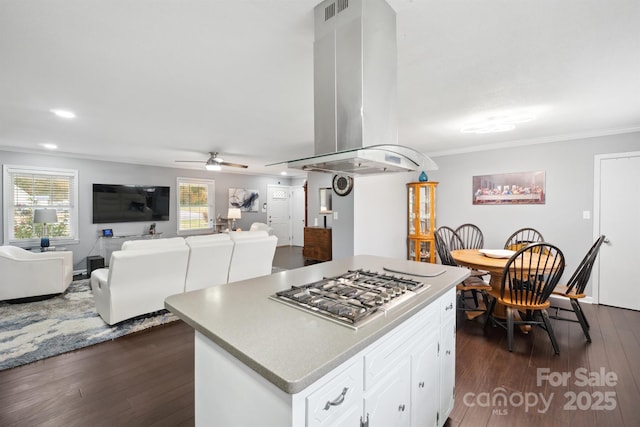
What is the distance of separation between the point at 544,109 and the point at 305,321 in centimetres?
340

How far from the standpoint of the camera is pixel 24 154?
5059 millimetres

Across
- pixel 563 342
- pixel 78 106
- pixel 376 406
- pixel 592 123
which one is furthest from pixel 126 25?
pixel 592 123

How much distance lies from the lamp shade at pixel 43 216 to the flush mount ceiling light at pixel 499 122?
21.7ft

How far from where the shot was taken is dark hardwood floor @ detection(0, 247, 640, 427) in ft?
6.09

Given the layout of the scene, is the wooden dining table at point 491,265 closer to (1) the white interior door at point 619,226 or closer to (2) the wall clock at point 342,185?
(1) the white interior door at point 619,226

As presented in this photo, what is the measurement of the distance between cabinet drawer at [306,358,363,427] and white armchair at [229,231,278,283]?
3049mm

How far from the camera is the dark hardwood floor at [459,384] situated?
1.86 m

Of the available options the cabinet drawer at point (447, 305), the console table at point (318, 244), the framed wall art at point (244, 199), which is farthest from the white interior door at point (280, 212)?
the cabinet drawer at point (447, 305)

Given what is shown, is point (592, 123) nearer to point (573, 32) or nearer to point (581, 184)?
point (581, 184)

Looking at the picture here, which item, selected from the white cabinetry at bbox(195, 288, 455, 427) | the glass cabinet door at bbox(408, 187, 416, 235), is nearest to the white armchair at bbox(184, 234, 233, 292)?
the white cabinetry at bbox(195, 288, 455, 427)

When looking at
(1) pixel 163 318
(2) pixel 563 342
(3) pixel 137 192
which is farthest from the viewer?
(3) pixel 137 192

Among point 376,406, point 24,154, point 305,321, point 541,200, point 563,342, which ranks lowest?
point 563,342

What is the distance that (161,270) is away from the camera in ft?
10.5

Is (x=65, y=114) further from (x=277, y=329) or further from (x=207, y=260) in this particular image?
(x=277, y=329)
